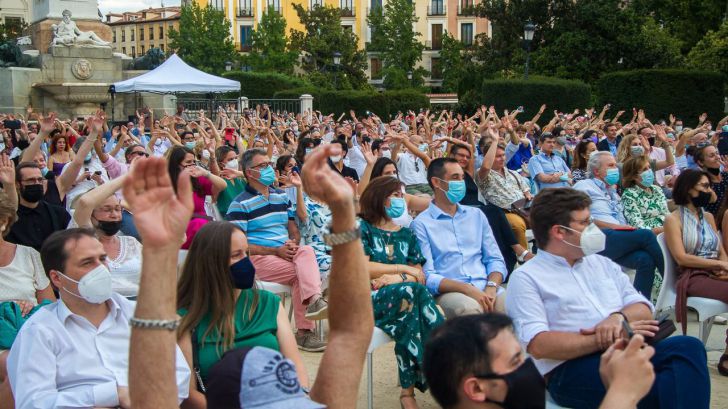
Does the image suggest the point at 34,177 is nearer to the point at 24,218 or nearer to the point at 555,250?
the point at 24,218

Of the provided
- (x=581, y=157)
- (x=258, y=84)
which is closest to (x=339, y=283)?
(x=581, y=157)

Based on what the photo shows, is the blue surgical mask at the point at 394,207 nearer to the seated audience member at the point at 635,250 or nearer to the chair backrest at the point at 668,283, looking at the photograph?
the seated audience member at the point at 635,250

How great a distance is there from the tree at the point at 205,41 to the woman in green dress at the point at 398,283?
5683cm

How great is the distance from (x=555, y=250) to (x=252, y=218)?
3.12 meters

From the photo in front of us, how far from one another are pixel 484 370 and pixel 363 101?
107 feet

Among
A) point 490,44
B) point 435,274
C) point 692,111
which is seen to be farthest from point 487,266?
point 490,44

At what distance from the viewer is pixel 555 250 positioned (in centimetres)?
439

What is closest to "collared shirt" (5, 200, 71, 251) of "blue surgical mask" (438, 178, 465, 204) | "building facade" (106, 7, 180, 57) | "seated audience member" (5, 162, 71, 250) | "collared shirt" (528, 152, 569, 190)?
"seated audience member" (5, 162, 71, 250)

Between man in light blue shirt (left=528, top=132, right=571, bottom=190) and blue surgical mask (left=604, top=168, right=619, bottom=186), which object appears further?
man in light blue shirt (left=528, top=132, right=571, bottom=190)

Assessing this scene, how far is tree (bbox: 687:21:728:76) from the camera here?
2922 centimetres

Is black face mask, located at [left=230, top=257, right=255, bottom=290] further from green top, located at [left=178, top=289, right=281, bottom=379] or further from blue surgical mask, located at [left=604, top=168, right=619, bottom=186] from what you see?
blue surgical mask, located at [left=604, top=168, right=619, bottom=186]

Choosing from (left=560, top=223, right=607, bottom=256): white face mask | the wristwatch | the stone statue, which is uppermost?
the stone statue

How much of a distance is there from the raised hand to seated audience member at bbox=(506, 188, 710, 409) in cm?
251

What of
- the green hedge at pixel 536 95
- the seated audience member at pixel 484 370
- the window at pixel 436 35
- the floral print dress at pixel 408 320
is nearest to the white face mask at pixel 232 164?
the floral print dress at pixel 408 320
